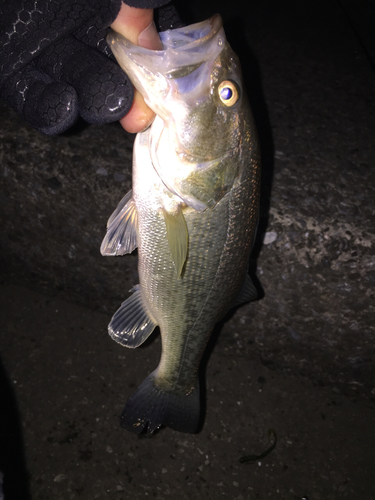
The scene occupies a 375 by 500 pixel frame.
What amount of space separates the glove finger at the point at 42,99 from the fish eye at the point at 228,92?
0.53 metres

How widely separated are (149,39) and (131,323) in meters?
1.14

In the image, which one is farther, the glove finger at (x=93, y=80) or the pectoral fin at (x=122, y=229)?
the pectoral fin at (x=122, y=229)

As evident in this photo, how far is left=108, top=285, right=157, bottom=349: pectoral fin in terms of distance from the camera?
1689 mm

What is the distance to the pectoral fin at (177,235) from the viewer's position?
55.2 inches

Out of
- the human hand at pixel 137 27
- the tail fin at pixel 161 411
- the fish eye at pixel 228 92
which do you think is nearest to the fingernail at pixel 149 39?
the human hand at pixel 137 27

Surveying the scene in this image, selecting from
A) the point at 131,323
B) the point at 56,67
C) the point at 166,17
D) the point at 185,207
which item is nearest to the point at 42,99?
the point at 56,67

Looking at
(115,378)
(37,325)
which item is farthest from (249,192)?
(37,325)

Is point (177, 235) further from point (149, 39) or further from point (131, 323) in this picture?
point (149, 39)

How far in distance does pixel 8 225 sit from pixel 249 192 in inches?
67.9

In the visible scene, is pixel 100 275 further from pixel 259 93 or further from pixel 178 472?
pixel 259 93

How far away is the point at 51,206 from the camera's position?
7.52 ft

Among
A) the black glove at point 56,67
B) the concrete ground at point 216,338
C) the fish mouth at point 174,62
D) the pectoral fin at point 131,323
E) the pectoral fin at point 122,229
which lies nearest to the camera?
the fish mouth at point 174,62

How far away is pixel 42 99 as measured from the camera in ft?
4.65

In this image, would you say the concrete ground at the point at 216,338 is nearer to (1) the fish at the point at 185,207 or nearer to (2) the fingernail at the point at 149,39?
(1) the fish at the point at 185,207
